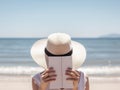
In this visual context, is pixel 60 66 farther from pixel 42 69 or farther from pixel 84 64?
pixel 84 64

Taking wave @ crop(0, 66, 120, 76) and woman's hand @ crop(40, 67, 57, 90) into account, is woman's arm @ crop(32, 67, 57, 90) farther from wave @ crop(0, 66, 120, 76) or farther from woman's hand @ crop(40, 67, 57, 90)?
wave @ crop(0, 66, 120, 76)

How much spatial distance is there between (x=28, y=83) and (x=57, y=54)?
7403mm

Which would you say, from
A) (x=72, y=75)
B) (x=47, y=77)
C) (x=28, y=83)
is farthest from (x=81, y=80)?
(x=28, y=83)

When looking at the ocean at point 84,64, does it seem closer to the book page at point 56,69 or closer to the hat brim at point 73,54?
the hat brim at point 73,54

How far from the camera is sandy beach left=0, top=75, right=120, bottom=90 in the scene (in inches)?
356

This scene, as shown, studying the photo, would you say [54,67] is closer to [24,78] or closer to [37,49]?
[37,49]

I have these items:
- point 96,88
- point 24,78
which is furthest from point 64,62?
point 24,78

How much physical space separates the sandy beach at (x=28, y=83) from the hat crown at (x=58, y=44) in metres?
6.37

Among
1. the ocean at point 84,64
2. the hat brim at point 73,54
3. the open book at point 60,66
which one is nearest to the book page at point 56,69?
the open book at point 60,66

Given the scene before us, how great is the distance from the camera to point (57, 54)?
2551 mm

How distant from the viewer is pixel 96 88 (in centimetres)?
891

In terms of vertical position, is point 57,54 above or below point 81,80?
above

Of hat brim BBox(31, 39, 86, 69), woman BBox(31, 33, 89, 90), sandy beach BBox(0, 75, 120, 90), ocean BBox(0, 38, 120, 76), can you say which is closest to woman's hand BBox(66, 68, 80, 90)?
woman BBox(31, 33, 89, 90)

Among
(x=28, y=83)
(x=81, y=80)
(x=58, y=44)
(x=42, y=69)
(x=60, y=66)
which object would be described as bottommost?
(x=28, y=83)
